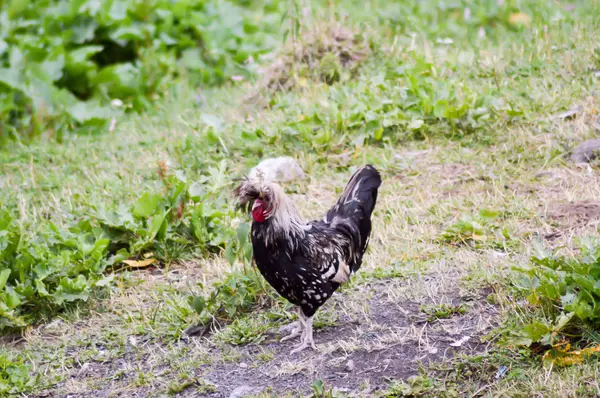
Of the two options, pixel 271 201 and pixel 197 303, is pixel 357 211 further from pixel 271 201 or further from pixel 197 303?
pixel 197 303

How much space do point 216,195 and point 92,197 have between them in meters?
1.01

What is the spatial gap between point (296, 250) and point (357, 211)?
0.60m

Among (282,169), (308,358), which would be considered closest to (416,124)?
(282,169)

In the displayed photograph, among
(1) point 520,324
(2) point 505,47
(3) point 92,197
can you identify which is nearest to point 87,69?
(3) point 92,197

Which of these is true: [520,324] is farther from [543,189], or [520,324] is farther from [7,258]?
[7,258]

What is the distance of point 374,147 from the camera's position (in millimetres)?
6621

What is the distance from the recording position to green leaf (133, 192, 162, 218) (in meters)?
5.43

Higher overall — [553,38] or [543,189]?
[553,38]

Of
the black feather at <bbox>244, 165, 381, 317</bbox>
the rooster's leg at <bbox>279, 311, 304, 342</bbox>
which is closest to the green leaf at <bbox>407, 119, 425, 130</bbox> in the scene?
the black feather at <bbox>244, 165, 381, 317</bbox>

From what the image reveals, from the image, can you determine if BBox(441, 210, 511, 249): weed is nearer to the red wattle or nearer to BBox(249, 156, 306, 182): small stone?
BBox(249, 156, 306, 182): small stone

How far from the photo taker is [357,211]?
450 centimetres

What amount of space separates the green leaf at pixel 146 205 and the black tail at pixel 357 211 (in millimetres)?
1468

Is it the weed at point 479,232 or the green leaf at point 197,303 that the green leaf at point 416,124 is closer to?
the weed at point 479,232

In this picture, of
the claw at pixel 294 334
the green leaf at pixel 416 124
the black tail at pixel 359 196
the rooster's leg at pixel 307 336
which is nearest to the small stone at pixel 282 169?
the green leaf at pixel 416 124
